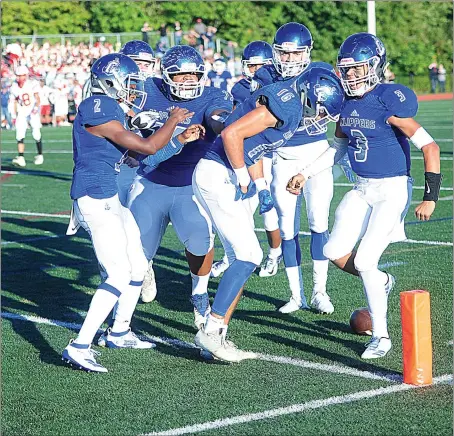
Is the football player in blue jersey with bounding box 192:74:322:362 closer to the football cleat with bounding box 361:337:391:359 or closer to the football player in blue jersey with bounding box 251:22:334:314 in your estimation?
the football cleat with bounding box 361:337:391:359

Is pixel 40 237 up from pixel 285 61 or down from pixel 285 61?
down

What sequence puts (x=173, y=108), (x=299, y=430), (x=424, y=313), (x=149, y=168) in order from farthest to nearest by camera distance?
1. (x=149, y=168)
2. (x=173, y=108)
3. (x=424, y=313)
4. (x=299, y=430)

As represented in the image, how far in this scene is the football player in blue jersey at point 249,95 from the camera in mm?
8258

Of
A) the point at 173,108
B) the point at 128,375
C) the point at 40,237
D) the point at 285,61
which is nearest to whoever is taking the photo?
the point at 128,375

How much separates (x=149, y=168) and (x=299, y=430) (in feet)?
8.67

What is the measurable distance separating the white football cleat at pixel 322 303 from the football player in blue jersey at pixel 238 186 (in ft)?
4.01

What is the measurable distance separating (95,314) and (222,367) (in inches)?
33.3

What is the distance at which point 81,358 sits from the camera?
5.86 meters

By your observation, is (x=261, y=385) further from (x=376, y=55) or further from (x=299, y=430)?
(x=376, y=55)

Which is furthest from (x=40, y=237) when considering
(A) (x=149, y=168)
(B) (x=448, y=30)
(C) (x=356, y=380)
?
(B) (x=448, y=30)

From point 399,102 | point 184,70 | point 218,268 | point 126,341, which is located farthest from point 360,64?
point 218,268

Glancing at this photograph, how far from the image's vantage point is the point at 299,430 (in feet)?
15.5

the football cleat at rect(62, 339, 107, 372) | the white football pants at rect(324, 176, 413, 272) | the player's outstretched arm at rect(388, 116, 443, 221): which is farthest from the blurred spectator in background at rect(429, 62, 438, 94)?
the football cleat at rect(62, 339, 107, 372)

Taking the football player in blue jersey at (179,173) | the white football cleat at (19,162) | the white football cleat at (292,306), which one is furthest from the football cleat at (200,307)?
the white football cleat at (19,162)
